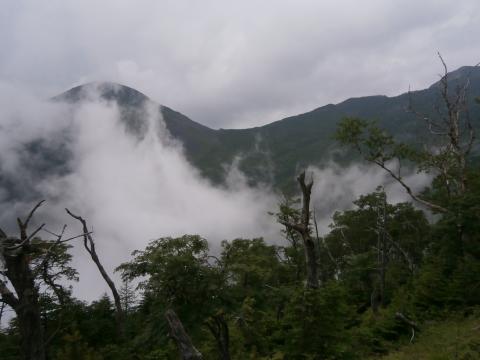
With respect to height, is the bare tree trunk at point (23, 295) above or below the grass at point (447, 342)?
above

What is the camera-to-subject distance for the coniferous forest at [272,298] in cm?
744

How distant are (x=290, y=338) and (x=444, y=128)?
17.9m

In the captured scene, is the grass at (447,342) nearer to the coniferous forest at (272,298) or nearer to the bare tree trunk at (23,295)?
the coniferous forest at (272,298)

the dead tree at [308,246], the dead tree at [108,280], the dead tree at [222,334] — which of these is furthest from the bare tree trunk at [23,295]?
the dead tree at [108,280]

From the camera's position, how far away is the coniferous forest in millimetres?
7444

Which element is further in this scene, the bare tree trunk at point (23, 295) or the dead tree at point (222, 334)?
the dead tree at point (222, 334)

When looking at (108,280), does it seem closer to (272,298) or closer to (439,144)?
(272,298)

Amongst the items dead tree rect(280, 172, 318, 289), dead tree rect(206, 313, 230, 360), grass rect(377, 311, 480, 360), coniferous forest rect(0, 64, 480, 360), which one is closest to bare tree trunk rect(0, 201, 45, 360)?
coniferous forest rect(0, 64, 480, 360)

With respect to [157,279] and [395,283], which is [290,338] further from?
[395,283]

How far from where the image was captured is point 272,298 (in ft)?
38.7

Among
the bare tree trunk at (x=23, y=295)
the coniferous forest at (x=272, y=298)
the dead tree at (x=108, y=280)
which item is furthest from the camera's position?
the dead tree at (x=108, y=280)

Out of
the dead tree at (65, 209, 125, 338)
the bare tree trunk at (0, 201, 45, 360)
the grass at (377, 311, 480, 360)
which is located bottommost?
the grass at (377, 311, 480, 360)

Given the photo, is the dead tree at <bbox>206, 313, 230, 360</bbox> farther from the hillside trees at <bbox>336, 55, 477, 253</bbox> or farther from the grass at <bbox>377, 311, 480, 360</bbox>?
the hillside trees at <bbox>336, 55, 477, 253</bbox>

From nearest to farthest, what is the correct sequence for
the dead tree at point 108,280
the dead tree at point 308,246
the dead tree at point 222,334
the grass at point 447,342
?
the grass at point 447,342 < the dead tree at point 222,334 < the dead tree at point 308,246 < the dead tree at point 108,280
